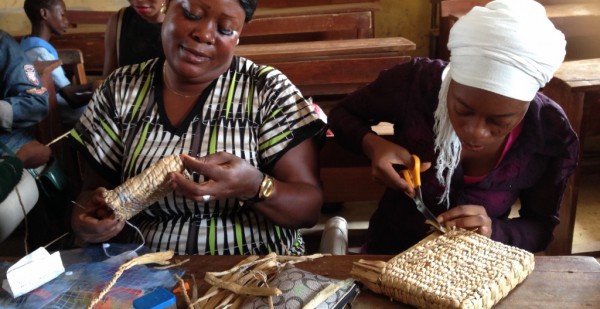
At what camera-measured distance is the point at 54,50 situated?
11.9ft

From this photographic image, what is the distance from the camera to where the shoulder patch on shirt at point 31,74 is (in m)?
2.72

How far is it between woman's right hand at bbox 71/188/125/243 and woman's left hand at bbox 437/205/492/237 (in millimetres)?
764

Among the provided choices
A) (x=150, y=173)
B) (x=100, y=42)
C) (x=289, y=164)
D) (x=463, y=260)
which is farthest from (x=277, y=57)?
(x=100, y=42)

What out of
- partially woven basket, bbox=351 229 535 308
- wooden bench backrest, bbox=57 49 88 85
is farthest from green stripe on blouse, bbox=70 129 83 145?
wooden bench backrest, bbox=57 49 88 85

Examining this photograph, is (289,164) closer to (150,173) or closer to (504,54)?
(150,173)

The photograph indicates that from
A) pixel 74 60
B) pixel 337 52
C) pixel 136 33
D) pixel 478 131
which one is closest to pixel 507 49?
pixel 478 131

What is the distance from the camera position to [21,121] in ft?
8.73

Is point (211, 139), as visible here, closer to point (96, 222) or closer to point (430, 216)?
point (96, 222)

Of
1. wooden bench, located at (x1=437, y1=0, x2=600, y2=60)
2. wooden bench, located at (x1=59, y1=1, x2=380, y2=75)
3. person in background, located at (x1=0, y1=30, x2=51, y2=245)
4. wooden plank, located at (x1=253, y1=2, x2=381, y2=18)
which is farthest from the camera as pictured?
wooden plank, located at (x1=253, y1=2, x2=381, y2=18)

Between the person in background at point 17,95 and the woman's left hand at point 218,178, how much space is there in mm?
1722

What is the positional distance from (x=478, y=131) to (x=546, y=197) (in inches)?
14.3

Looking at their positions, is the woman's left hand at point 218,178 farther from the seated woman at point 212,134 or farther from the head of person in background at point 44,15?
the head of person in background at point 44,15

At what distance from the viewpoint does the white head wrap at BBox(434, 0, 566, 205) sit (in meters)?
1.18

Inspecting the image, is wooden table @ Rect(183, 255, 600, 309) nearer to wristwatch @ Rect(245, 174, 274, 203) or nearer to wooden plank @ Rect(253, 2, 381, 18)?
wristwatch @ Rect(245, 174, 274, 203)
